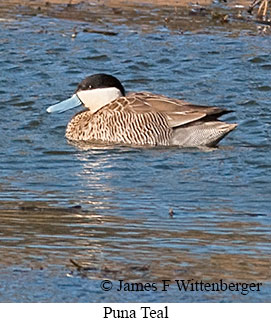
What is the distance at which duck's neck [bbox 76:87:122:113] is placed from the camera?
13.7 m

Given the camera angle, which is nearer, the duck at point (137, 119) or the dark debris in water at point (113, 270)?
the dark debris in water at point (113, 270)

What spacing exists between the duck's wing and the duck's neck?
23cm

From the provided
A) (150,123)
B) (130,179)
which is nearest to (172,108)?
(150,123)

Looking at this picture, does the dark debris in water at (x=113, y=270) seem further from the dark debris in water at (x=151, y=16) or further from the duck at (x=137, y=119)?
the dark debris in water at (x=151, y=16)

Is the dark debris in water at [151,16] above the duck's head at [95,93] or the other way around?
the other way around

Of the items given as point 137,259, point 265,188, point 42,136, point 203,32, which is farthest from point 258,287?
point 203,32

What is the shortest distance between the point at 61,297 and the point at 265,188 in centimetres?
375

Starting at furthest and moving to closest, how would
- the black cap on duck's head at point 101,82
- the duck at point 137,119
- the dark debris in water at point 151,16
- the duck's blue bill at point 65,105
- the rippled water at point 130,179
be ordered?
the dark debris in water at point 151,16, the duck's blue bill at point 65,105, the black cap on duck's head at point 101,82, the duck at point 137,119, the rippled water at point 130,179

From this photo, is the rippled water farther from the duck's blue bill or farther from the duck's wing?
the duck's wing

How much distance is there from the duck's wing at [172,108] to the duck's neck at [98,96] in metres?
0.23

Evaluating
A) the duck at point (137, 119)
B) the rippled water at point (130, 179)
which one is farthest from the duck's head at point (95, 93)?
the rippled water at point (130, 179)

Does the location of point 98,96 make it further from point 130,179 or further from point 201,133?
point 130,179

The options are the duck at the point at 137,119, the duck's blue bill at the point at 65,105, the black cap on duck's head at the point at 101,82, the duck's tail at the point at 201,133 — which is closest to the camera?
the duck's tail at the point at 201,133

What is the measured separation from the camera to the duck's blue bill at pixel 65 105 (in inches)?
542
